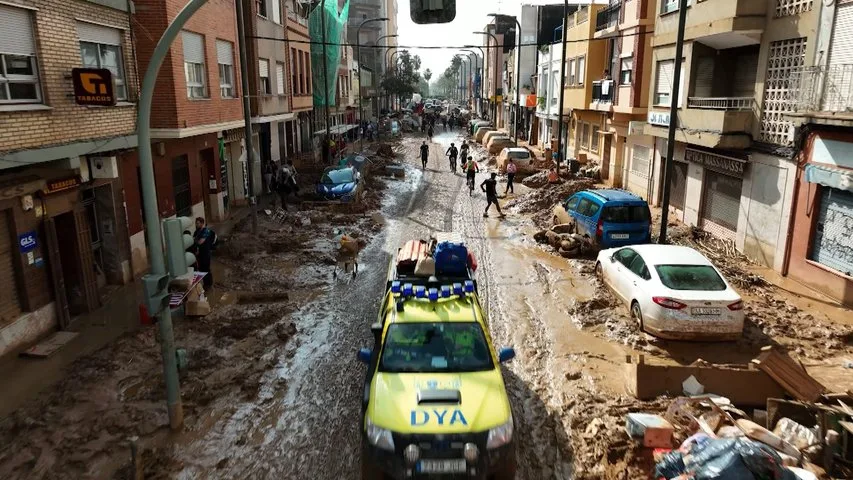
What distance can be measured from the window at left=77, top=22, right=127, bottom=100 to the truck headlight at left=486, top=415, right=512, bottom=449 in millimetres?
10045

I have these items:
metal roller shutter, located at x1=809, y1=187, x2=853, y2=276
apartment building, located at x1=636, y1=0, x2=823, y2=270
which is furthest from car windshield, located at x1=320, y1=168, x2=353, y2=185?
metal roller shutter, located at x1=809, y1=187, x2=853, y2=276

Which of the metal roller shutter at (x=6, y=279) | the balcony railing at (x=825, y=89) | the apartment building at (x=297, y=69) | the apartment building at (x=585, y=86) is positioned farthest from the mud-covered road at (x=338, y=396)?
the apartment building at (x=585, y=86)

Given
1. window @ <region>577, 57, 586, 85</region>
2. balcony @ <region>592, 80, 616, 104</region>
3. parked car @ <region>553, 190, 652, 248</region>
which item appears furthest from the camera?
window @ <region>577, 57, 586, 85</region>

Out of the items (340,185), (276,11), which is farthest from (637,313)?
(276,11)

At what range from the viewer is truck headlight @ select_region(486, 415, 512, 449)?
586 centimetres

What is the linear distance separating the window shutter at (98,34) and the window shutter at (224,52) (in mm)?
5086

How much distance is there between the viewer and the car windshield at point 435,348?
6.82 meters

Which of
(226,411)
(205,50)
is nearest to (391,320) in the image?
(226,411)

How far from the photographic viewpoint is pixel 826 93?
12633 millimetres

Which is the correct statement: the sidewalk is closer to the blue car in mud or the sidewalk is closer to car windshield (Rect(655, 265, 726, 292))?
car windshield (Rect(655, 265, 726, 292))

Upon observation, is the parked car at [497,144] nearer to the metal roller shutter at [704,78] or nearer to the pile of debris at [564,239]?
the metal roller shutter at [704,78]

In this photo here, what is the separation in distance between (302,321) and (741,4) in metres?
13.8

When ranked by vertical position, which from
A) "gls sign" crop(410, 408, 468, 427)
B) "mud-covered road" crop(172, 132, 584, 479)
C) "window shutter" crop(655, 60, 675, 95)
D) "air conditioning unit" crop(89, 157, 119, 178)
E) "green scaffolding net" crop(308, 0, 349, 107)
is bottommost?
"mud-covered road" crop(172, 132, 584, 479)

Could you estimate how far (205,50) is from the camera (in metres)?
16.6
